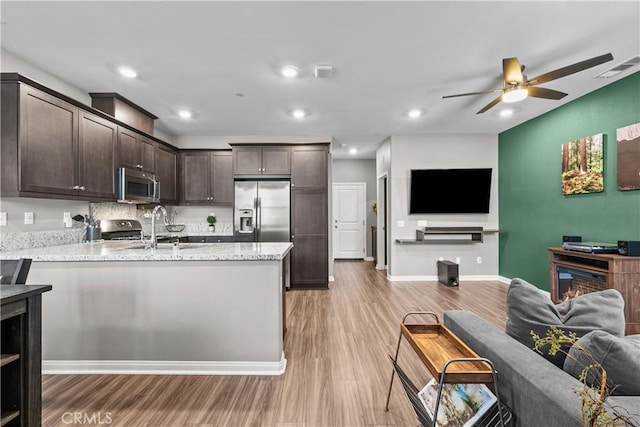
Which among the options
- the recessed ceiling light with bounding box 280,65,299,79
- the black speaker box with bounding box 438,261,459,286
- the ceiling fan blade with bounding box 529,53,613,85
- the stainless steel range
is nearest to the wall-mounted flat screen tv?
the black speaker box with bounding box 438,261,459,286

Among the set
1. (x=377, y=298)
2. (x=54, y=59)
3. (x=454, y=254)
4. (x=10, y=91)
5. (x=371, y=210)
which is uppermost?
(x=54, y=59)

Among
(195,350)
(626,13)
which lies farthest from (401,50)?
(195,350)

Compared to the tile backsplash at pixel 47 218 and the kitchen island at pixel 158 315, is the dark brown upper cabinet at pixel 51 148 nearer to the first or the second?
the tile backsplash at pixel 47 218

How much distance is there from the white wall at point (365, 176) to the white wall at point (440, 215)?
247 centimetres

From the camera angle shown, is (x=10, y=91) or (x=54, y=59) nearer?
(x=10, y=91)

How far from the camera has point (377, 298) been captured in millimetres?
4492

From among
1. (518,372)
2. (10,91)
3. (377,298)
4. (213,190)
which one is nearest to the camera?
(518,372)

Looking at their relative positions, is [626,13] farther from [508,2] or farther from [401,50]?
[401,50]

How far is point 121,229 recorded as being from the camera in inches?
156

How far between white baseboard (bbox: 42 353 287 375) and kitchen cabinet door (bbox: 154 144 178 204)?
270 centimetres

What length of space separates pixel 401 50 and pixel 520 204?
374 centimetres

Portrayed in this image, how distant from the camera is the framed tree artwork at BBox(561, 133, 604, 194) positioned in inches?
140

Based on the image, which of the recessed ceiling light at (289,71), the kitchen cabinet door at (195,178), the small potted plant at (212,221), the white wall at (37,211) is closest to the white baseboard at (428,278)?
the small potted plant at (212,221)
